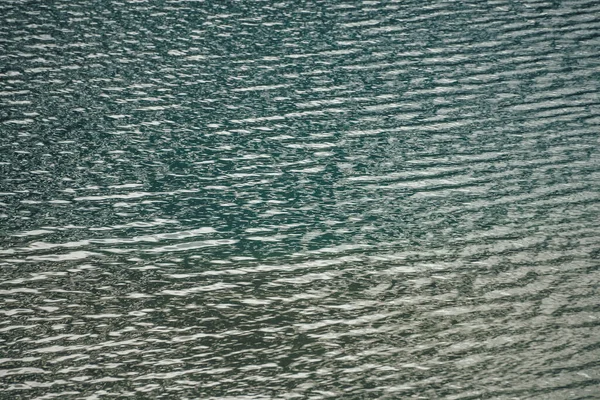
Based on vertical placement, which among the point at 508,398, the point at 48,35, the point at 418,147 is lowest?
the point at 508,398

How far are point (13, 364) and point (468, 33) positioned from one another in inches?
700

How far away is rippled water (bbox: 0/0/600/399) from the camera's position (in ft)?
48.9

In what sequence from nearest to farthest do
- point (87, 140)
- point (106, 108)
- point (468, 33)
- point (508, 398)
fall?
point (508, 398) < point (87, 140) < point (106, 108) < point (468, 33)

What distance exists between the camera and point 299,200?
1981 centimetres

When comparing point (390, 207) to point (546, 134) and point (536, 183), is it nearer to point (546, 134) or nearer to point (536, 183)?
point (536, 183)

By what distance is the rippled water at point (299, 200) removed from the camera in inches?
587

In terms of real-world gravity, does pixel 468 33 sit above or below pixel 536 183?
above

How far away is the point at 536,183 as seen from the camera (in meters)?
20.5

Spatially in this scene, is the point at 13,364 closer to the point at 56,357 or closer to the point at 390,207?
the point at 56,357

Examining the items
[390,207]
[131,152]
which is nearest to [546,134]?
[390,207]

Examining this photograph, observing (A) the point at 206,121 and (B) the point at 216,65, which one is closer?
(A) the point at 206,121

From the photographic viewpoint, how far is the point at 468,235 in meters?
18.6

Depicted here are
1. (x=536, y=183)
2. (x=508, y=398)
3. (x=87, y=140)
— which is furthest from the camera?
(x=87, y=140)

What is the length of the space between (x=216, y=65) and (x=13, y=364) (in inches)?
508
